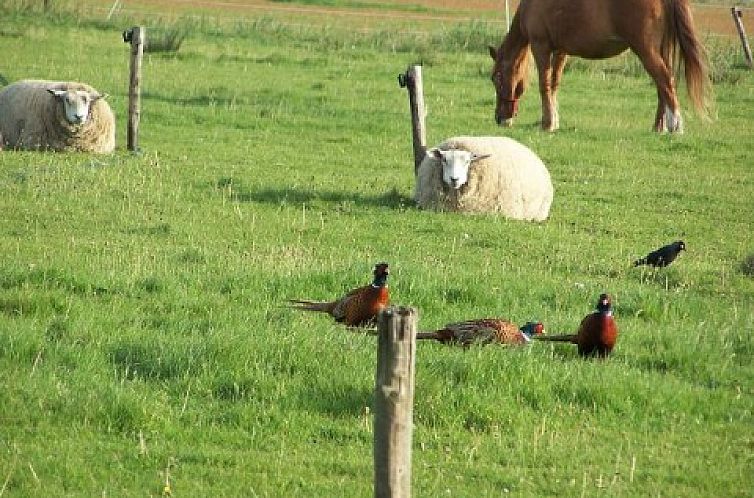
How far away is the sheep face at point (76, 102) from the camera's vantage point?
1723cm

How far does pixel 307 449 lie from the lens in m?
7.16

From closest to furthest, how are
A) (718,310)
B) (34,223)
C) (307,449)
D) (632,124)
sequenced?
(307,449) → (718,310) → (34,223) → (632,124)

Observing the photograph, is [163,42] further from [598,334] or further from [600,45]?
[598,334]

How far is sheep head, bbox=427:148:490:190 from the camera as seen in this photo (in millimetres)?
14054

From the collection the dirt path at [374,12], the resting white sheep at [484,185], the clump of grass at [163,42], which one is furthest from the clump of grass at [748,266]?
the dirt path at [374,12]

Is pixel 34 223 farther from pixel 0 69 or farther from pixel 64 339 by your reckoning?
pixel 0 69

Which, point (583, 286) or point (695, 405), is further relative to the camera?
point (583, 286)

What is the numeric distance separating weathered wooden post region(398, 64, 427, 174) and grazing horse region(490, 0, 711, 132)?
225 inches

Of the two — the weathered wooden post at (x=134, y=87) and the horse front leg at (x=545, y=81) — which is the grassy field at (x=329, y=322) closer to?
the weathered wooden post at (x=134, y=87)

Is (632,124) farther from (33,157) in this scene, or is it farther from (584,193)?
(33,157)

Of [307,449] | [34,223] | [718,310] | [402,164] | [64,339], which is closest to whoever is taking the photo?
[307,449]

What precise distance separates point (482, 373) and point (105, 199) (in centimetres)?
651

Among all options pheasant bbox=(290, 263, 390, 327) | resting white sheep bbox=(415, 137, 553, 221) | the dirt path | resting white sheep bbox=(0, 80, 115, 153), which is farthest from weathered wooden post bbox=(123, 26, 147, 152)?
the dirt path

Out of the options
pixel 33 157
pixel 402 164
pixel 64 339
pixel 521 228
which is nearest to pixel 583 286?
pixel 521 228
